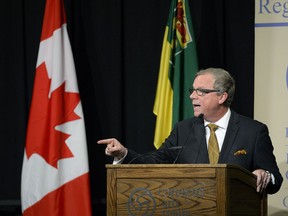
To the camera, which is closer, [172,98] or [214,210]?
[214,210]

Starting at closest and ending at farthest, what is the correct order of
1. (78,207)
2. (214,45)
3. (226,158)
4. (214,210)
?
1. (214,210)
2. (226,158)
3. (78,207)
4. (214,45)

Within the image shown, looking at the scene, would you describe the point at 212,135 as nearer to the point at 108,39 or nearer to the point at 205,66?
the point at 205,66

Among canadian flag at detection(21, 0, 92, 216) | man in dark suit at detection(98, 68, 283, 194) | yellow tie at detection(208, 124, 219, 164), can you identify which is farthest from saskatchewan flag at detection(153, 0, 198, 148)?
yellow tie at detection(208, 124, 219, 164)

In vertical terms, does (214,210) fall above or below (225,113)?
below

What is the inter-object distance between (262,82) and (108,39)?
130 cm

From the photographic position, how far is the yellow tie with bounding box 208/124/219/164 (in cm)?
362

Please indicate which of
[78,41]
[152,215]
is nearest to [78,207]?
[78,41]

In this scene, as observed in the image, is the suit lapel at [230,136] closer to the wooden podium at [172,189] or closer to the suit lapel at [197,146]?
the suit lapel at [197,146]

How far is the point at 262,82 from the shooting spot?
480 centimetres

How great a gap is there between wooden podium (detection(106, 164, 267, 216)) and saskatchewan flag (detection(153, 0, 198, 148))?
1813 millimetres

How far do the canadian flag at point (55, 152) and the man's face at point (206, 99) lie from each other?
1311 mm

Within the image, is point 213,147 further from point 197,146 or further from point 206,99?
point 206,99

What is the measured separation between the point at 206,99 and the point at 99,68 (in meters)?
1.70

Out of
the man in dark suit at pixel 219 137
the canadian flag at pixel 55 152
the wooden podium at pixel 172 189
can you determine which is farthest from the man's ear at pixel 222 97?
the canadian flag at pixel 55 152
